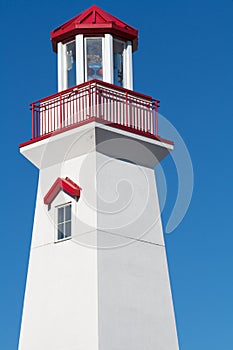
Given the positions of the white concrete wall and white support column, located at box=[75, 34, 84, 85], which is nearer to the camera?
the white concrete wall

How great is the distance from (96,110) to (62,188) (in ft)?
6.33

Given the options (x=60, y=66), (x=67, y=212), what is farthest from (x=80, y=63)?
(x=67, y=212)

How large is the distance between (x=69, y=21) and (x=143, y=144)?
3364mm

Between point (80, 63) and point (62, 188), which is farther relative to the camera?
point (80, 63)

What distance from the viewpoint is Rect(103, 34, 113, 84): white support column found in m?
29.2

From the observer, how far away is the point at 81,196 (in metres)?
28.4

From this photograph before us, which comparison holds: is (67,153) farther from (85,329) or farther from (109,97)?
(85,329)

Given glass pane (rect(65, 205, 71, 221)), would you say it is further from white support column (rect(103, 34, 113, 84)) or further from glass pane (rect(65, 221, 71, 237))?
white support column (rect(103, 34, 113, 84))

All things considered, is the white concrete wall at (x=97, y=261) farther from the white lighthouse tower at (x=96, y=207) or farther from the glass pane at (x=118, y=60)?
the glass pane at (x=118, y=60)

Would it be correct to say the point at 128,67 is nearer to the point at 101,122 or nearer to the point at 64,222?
the point at 101,122

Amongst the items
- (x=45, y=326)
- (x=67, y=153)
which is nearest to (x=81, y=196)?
(x=67, y=153)

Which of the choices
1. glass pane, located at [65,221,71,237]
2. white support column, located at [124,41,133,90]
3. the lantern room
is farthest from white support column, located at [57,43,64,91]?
glass pane, located at [65,221,71,237]

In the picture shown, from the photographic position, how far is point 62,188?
2889 centimetres

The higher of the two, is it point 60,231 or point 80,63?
point 80,63
